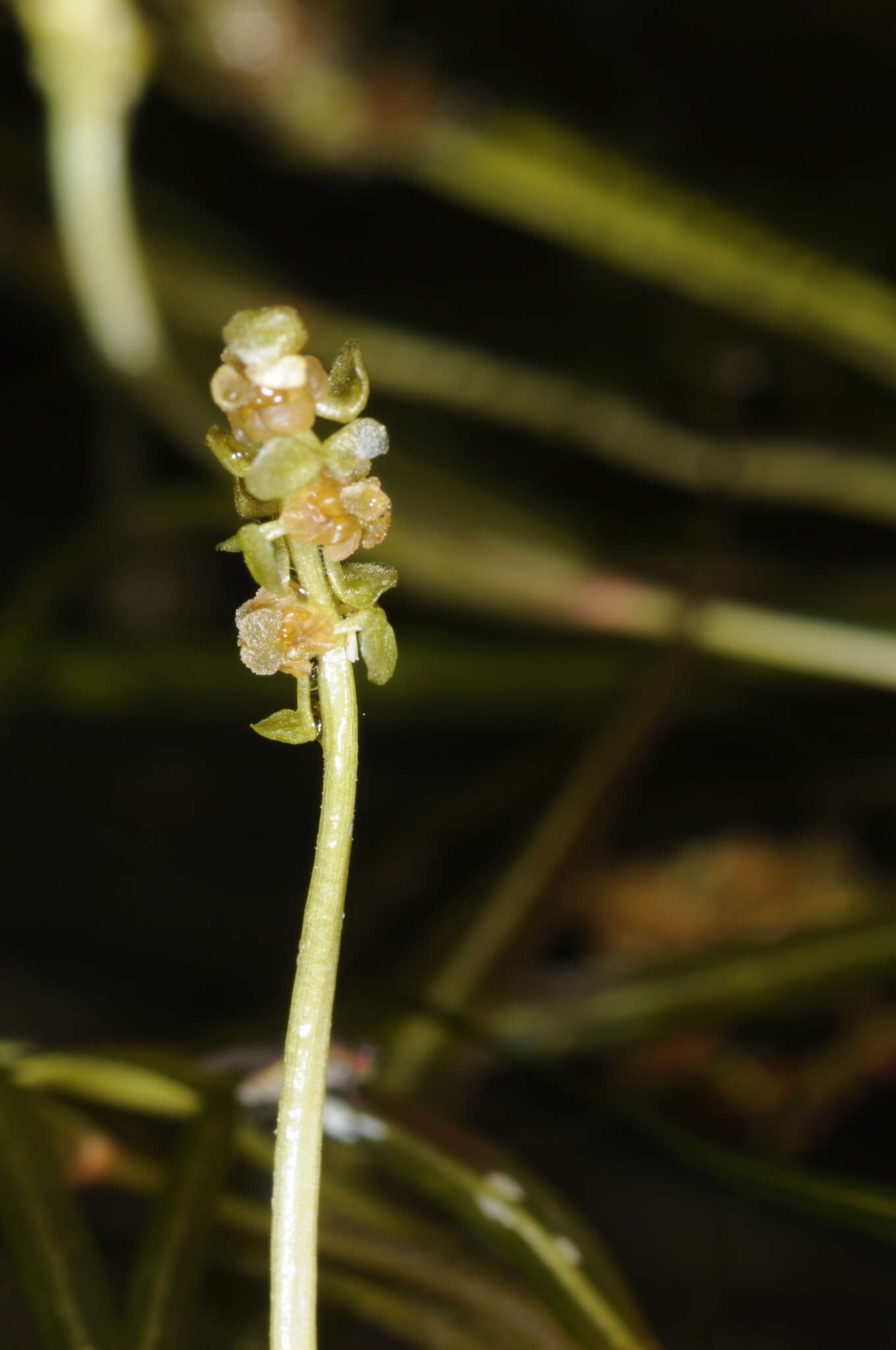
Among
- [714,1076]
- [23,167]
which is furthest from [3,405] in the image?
[714,1076]

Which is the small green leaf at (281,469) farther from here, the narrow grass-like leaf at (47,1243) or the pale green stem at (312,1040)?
the narrow grass-like leaf at (47,1243)

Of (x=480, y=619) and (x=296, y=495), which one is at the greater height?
(x=480, y=619)

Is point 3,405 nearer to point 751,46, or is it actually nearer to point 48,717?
point 48,717

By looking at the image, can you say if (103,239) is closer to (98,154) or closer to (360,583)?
(98,154)

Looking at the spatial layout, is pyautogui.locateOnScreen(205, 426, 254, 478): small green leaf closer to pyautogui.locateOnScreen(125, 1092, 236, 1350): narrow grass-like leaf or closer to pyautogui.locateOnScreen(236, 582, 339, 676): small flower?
pyautogui.locateOnScreen(236, 582, 339, 676): small flower

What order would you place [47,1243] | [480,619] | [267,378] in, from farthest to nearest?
[480,619] → [47,1243] → [267,378]

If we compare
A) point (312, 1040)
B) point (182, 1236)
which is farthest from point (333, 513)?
point (182, 1236)
